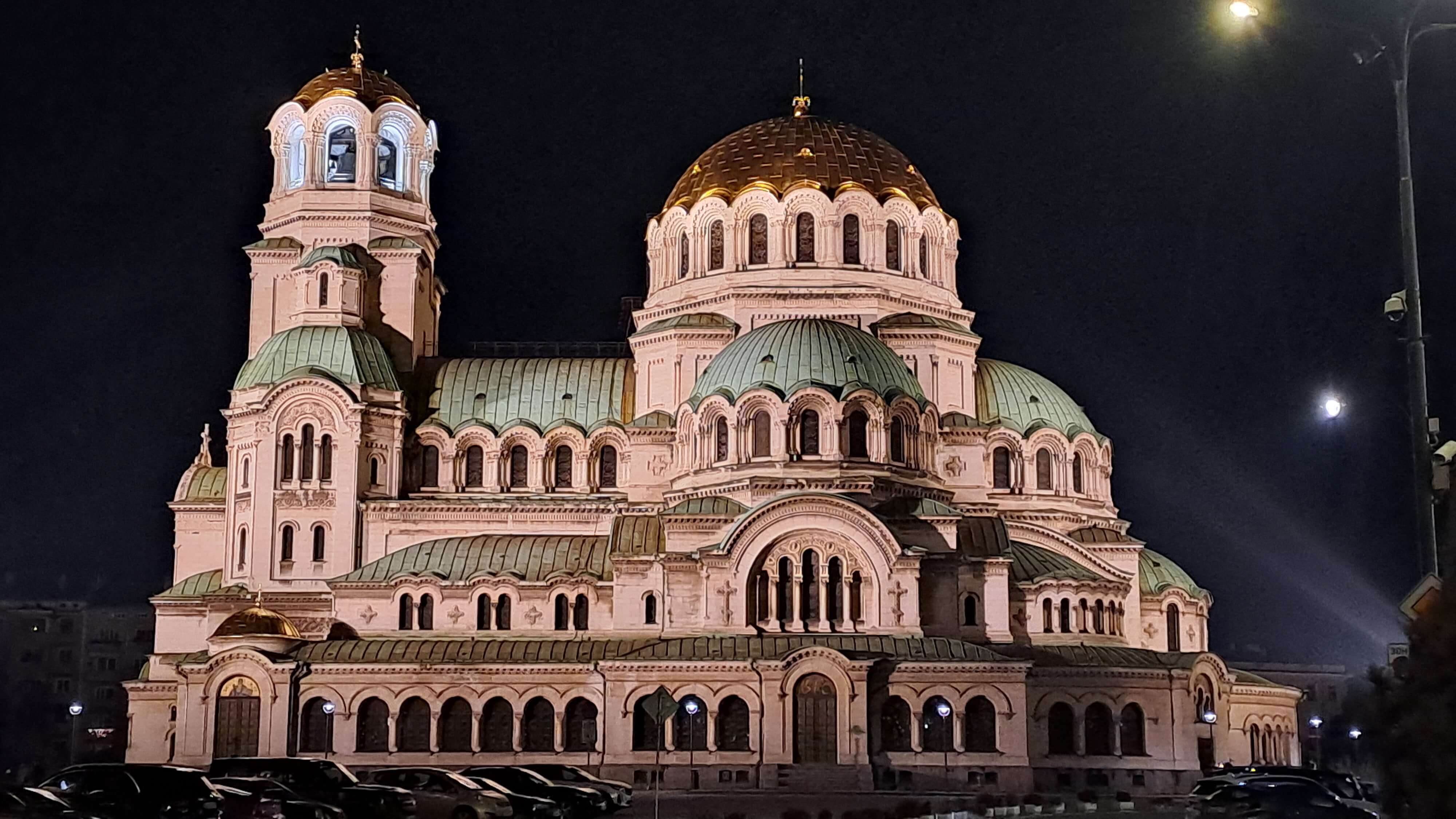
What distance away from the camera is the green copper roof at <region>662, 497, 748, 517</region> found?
58531 mm

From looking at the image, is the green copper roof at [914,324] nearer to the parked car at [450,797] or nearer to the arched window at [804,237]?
the arched window at [804,237]

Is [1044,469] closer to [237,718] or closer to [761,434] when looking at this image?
[761,434]

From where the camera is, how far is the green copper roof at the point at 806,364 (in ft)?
196

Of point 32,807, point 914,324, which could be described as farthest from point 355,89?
point 32,807

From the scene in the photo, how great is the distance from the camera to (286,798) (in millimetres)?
34656

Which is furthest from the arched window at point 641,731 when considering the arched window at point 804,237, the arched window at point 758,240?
the arched window at point 804,237

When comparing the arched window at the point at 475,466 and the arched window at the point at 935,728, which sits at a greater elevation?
the arched window at the point at 475,466


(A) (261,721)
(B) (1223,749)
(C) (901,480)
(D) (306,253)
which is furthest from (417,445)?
(B) (1223,749)

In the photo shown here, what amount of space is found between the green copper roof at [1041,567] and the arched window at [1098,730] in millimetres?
4485

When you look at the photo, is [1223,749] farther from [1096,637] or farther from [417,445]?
[417,445]

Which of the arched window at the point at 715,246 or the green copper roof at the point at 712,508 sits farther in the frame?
the arched window at the point at 715,246

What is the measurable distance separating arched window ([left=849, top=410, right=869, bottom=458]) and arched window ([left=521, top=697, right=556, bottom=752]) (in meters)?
11.2

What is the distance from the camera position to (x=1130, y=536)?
69.0 m

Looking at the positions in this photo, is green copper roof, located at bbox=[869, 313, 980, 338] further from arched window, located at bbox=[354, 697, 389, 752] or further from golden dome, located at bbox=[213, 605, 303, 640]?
golden dome, located at bbox=[213, 605, 303, 640]
